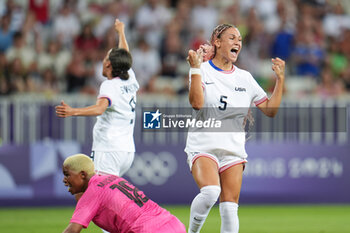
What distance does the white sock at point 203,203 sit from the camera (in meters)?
6.95

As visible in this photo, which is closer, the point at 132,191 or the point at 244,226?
the point at 132,191

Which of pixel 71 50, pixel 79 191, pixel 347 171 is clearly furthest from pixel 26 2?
pixel 79 191

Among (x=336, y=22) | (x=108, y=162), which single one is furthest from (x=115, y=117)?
(x=336, y=22)

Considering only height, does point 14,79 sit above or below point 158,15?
below

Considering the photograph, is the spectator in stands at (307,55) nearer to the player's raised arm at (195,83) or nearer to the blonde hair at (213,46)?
the blonde hair at (213,46)

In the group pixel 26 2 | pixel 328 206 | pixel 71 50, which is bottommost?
pixel 328 206

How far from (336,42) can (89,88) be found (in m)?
6.41

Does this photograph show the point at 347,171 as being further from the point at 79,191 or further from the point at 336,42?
the point at 79,191

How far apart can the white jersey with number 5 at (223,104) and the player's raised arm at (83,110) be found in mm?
1169

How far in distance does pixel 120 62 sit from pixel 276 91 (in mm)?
2050

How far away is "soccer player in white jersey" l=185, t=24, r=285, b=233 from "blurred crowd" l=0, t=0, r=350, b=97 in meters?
7.72

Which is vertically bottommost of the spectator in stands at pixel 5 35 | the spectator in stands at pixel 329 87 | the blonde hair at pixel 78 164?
the blonde hair at pixel 78 164

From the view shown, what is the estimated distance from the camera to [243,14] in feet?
57.9

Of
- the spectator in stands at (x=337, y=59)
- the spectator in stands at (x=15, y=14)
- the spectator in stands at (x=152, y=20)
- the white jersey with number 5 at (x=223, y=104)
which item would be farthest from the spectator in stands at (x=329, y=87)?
the white jersey with number 5 at (x=223, y=104)
